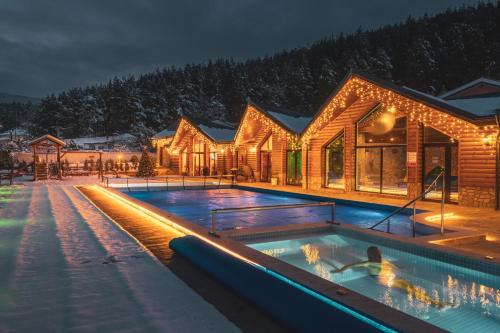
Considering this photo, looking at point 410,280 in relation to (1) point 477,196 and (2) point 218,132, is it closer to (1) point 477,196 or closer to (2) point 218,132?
(1) point 477,196

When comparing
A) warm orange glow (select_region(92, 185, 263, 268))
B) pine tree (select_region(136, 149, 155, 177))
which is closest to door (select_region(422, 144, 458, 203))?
warm orange glow (select_region(92, 185, 263, 268))

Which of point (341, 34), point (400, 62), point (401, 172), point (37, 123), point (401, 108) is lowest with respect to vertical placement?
point (401, 172)

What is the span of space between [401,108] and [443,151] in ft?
6.19

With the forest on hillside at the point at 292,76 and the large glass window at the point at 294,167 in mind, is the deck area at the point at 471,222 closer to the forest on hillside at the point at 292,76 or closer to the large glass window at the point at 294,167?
the large glass window at the point at 294,167

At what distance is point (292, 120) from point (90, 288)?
1633 cm

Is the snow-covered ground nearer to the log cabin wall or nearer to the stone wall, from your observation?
the stone wall

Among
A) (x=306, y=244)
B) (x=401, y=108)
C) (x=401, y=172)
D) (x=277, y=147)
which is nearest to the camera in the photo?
(x=306, y=244)

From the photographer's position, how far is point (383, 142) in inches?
555

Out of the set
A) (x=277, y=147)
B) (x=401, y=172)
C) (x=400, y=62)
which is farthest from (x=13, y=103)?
(x=401, y=172)

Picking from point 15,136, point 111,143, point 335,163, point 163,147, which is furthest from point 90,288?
point 15,136

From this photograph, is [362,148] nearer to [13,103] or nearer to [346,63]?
[346,63]

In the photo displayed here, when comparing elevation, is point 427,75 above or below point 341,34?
below

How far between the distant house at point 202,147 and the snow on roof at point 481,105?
1326cm

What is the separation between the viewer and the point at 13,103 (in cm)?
11019
